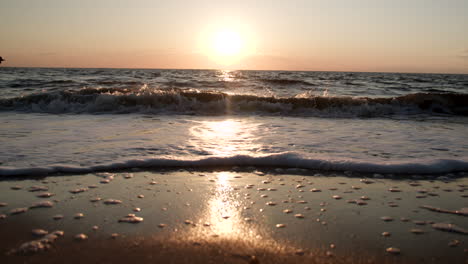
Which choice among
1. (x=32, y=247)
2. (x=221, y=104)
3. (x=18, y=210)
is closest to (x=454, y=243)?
(x=32, y=247)

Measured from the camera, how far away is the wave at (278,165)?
3.68 metres

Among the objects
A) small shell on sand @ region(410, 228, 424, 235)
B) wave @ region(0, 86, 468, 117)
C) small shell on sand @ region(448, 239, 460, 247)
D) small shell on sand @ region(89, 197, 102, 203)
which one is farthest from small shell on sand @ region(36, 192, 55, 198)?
wave @ region(0, 86, 468, 117)

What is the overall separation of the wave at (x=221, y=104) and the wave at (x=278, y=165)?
554 centimetres

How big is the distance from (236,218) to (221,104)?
800 centimetres

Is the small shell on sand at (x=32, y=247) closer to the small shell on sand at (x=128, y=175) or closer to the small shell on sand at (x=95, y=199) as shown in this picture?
the small shell on sand at (x=95, y=199)

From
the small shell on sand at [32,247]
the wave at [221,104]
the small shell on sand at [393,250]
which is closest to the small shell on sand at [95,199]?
the small shell on sand at [32,247]

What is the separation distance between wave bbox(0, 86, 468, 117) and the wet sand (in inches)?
246

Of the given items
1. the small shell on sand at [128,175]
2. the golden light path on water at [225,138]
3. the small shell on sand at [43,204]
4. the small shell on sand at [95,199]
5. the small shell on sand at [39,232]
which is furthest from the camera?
the golden light path on water at [225,138]

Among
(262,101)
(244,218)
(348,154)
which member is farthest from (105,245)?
(262,101)

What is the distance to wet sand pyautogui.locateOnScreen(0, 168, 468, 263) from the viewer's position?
2.02 meters

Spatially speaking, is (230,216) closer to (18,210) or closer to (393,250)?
(393,250)

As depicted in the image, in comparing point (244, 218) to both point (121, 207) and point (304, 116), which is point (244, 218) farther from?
point (304, 116)

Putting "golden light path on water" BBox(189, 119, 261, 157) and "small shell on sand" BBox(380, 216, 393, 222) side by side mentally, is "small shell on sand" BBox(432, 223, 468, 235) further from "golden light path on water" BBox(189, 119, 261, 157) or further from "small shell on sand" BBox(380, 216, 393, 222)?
"golden light path on water" BBox(189, 119, 261, 157)

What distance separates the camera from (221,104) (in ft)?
34.0
